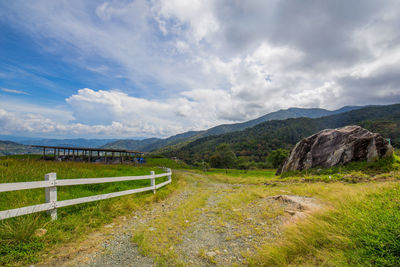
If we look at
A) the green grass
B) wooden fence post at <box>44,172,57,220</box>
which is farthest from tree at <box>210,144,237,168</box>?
wooden fence post at <box>44,172,57,220</box>

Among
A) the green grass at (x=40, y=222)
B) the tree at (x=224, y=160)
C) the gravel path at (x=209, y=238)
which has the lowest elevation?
the tree at (x=224, y=160)

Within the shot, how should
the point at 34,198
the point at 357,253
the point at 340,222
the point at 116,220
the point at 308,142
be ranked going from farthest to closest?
1. the point at 308,142
2. the point at 116,220
3. the point at 34,198
4. the point at 340,222
5. the point at 357,253

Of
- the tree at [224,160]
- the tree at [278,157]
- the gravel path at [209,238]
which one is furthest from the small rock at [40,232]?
the tree at [224,160]

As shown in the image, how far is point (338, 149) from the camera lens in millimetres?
13805

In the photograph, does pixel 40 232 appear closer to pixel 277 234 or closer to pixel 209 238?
pixel 209 238

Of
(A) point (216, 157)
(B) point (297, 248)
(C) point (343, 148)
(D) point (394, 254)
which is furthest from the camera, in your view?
(A) point (216, 157)

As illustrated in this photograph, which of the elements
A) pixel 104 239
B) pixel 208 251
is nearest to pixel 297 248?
pixel 208 251

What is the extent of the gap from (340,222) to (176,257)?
2.82m

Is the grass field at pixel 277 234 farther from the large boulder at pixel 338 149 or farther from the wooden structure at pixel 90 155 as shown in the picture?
the wooden structure at pixel 90 155

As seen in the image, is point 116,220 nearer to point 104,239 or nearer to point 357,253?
point 104,239

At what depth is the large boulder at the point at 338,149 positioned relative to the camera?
1204 centimetres

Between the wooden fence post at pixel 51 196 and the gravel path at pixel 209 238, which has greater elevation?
the wooden fence post at pixel 51 196

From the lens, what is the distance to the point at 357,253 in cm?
222

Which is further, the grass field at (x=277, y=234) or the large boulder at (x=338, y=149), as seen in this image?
the large boulder at (x=338, y=149)
